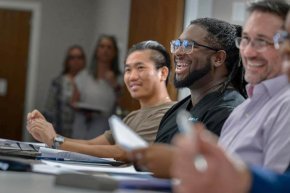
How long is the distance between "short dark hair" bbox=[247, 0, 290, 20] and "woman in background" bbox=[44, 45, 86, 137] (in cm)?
389

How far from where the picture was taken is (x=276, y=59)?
169 cm

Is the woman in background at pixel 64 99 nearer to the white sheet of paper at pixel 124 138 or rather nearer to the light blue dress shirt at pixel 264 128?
the light blue dress shirt at pixel 264 128

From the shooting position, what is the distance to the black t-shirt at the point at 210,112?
204 cm

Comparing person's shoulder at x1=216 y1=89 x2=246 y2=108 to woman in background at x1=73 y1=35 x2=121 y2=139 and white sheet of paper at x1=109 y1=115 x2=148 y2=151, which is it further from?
woman in background at x1=73 y1=35 x2=121 y2=139

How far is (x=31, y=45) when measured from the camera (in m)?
7.21

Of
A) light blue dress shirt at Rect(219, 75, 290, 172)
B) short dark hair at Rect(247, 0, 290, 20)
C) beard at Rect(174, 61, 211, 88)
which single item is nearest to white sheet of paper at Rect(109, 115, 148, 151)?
light blue dress shirt at Rect(219, 75, 290, 172)

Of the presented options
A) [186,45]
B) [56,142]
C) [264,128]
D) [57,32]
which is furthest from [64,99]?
[264,128]

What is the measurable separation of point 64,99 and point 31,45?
1.65 meters

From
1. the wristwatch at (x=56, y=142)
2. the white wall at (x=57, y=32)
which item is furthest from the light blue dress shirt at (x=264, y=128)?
the white wall at (x=57, y=32)

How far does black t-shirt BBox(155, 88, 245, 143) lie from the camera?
6.70ft

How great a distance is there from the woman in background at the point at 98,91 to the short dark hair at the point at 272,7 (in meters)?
3.42

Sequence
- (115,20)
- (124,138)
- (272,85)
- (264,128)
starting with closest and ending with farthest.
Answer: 1. (124,138)
2. (264,128)
3. (272,85)
4. (115,20)

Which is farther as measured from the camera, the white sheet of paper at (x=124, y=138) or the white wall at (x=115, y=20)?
the white wall at (x=115, y=20)

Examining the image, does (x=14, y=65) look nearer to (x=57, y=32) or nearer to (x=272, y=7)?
(x=57, y=32)
